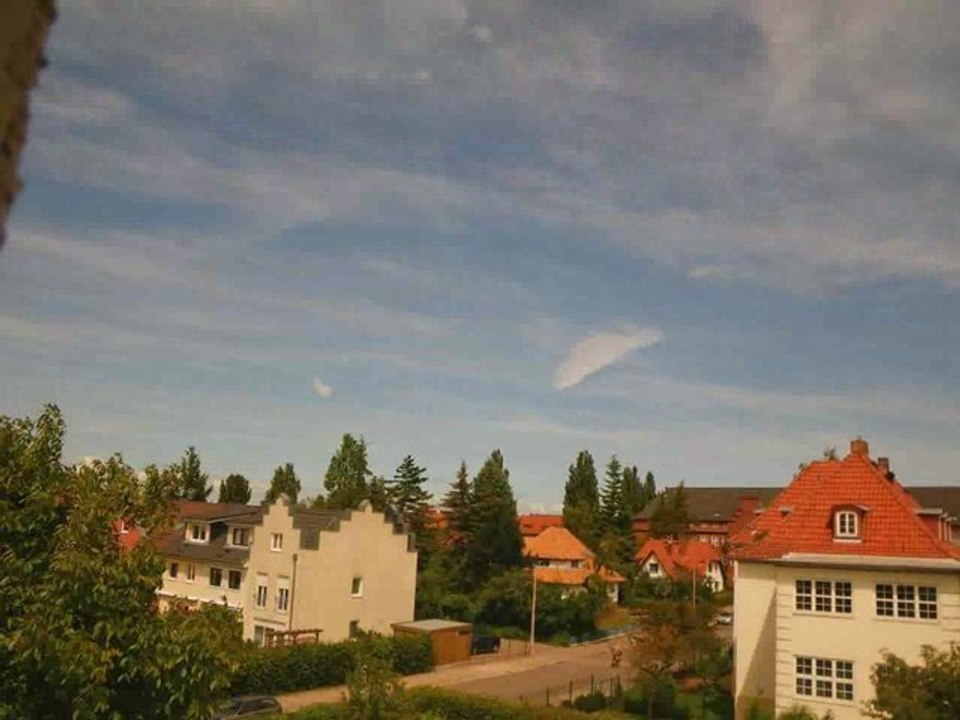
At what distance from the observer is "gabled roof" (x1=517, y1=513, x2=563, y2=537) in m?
112

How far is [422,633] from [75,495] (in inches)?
1285

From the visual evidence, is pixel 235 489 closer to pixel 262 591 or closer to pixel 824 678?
pixel 262 591

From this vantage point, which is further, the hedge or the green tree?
A: the green tree

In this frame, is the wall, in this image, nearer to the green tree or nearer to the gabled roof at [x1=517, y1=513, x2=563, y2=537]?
the green tree

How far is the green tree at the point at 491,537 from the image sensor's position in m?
63.1

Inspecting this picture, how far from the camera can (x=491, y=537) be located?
6319cm

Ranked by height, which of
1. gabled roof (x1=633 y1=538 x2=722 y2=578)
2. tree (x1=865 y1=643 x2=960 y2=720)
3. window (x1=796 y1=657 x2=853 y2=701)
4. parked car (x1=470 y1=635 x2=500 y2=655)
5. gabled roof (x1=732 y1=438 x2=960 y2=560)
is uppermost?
gabled roof (x1=732 y1=438 x2=960 y2=560)

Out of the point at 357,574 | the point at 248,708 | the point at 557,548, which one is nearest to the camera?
the point at 248,708

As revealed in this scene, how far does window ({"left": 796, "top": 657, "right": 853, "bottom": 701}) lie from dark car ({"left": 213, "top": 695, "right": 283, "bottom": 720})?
1903cm

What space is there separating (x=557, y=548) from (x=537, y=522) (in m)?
41.0

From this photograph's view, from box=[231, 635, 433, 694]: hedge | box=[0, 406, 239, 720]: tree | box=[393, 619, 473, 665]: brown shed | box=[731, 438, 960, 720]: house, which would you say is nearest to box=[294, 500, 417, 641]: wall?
box=[393, 619, 473, 665]: brown shed

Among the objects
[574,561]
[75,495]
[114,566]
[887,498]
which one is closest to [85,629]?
[114,566]

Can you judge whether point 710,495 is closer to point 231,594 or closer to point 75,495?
point 231,594

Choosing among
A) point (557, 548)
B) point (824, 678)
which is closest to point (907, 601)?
point (824, 678)
